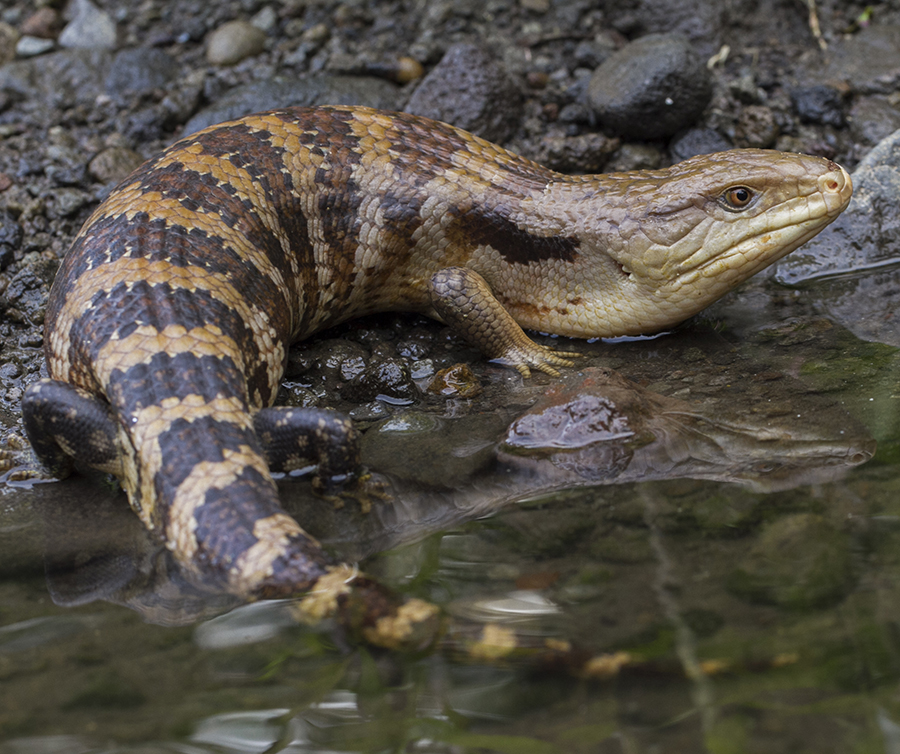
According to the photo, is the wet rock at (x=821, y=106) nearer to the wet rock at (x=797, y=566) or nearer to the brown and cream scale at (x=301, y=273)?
the brown and cream scale at (x=301, y=273)

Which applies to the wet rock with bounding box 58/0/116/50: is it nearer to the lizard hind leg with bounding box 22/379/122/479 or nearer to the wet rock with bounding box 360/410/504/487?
the lizard hind leg with bounding box 22/379/122/479

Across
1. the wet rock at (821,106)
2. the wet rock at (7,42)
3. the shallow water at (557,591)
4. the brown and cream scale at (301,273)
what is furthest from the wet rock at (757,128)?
the wet rock at (7,42)

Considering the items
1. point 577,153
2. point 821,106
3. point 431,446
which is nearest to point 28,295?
point 431,446

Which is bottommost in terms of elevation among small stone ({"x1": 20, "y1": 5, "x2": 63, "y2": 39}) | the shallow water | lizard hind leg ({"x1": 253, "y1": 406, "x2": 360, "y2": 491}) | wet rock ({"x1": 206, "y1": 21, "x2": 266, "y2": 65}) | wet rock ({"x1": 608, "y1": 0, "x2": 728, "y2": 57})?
the shallow water

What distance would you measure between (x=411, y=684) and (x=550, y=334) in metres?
2.89

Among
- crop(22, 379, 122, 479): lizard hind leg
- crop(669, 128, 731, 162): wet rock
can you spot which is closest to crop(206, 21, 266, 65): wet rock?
crop(669, 128, 731, 162): wet rock

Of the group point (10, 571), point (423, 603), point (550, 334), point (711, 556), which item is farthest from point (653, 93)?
point (10, 571)

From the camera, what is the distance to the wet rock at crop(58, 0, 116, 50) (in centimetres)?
734

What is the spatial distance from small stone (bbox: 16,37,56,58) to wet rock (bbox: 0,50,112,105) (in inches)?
5.4

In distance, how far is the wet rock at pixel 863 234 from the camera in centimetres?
559

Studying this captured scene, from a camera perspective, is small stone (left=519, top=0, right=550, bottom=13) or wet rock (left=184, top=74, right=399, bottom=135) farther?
small stone (left=519, top=0, right=550, bottom=13)

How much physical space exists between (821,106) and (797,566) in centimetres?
483

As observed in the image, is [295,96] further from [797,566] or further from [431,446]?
[797,566]

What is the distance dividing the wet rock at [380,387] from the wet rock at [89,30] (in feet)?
14.9
